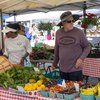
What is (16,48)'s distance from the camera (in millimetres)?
5504

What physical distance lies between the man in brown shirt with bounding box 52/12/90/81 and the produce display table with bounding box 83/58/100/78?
2856 mm

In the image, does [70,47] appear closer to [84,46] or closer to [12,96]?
[84,46]

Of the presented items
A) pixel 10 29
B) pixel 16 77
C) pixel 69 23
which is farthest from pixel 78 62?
pixel 10 29

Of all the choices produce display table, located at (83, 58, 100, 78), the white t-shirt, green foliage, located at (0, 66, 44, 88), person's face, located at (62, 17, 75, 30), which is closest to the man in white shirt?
the white t-shirt

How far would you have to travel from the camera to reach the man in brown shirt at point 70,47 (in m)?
4.17

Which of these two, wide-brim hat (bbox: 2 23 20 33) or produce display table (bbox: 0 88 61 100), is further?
wide-brim hat (bbox: 2 23 20 33)

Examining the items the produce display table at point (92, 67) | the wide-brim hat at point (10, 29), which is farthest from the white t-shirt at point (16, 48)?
the produce display table at point (92, 67)

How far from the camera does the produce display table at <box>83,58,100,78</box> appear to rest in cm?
718

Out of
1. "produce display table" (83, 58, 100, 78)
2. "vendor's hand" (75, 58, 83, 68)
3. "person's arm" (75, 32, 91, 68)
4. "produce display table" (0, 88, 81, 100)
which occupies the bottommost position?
"produce display table" (83, 58, 100, 78)

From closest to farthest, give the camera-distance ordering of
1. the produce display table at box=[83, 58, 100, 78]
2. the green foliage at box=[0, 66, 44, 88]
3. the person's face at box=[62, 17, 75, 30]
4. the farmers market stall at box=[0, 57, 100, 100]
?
1. the farmers market stall at box=[0, 57, 100, 100]
2. the green foliage at box=[0, 66, 44, 88]
3. the person's face at box=[62, 17, 75, 30]
4. the produce display table at box=[83, 58, 100, 78]

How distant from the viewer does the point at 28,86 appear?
137 inches

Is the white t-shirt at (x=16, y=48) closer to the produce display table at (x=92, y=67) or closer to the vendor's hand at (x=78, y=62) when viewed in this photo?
the vendor's hand at (x=78, y=62)

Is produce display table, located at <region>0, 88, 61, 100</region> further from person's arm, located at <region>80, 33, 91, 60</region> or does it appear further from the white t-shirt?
the white t-shirt

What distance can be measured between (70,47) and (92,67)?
322 centimetres
